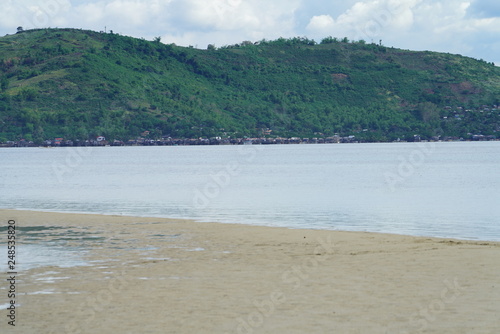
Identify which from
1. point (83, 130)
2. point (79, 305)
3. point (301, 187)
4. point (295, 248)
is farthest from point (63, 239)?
point (83, 130)

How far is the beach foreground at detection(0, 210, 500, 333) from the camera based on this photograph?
11742 millimetres

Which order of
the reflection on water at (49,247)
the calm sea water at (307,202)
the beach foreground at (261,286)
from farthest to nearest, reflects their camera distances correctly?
the calm sea water at (307,202) → the reflection on water at (49,247) → the beach foreground at (261,286)

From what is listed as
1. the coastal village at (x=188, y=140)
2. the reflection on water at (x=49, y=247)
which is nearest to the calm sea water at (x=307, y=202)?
the reflection on water at (x=49, y=247)

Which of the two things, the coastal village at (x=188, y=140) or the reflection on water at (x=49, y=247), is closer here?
the reflection on water at (x=49, y=247)

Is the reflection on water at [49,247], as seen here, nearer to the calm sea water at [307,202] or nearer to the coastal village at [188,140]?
the calm sea water at [307,202]

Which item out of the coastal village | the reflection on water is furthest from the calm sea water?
the coastal village

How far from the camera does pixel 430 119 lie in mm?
192125

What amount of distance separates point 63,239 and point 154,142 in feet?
546

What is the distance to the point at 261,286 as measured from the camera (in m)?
14.4

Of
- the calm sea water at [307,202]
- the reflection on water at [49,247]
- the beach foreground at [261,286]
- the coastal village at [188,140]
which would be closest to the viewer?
the beach foreground at [261,286]

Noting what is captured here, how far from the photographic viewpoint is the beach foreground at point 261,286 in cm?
1174

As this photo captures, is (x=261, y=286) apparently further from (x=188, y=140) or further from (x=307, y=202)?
(x=188, y=140)

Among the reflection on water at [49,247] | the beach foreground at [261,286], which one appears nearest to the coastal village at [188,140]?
the reflection on water at [49,247]

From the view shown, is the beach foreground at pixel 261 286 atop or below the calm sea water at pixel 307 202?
atop
